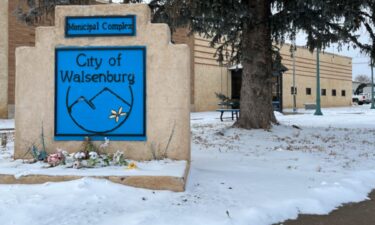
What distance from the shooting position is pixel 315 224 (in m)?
4.97

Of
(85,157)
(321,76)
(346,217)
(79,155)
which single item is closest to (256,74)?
(85,157)

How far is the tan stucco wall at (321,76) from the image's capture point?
4922 centimetres

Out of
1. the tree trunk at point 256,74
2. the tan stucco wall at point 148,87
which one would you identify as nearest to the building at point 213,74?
the tree trunk at point 256,74

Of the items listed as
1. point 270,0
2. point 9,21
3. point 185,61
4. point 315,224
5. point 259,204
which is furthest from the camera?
point 9,21

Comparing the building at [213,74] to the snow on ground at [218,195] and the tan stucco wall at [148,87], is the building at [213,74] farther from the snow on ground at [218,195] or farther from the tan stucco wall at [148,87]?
the snow on ground at [218,195]

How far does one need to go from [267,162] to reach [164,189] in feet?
11.1

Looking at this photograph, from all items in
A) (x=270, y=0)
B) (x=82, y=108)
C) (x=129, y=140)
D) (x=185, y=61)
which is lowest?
(x=129, y=140)

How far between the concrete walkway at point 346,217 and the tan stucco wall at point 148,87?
220 centimetres

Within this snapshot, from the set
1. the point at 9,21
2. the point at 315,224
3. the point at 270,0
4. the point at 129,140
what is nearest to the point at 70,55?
the point at 129,140

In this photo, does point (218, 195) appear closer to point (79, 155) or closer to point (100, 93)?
point (79, 155)

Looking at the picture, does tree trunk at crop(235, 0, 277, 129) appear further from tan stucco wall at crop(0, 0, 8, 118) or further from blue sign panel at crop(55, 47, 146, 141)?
tan stucco wall at crop(0, 0, 8, 118)

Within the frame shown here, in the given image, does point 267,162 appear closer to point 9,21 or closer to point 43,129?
point 43,129

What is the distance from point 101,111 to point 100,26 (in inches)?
50.1

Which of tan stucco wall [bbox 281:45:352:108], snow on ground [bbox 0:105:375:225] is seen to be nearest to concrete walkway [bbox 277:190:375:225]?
snow on ground [bbox 0:105:375:225]
